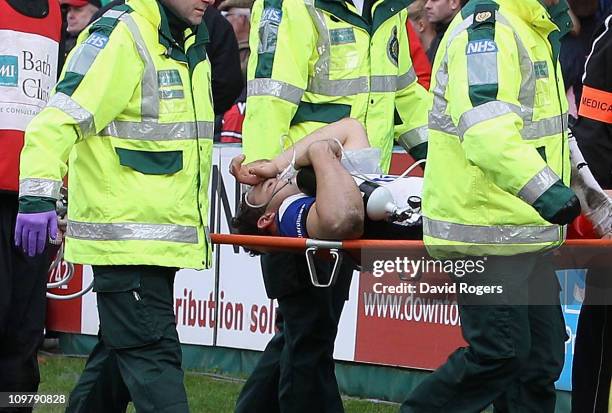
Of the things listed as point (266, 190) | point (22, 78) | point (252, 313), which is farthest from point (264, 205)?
point (252, 313)

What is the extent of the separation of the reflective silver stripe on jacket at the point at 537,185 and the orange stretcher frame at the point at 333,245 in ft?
1.74

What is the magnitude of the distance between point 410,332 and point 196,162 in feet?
8.04

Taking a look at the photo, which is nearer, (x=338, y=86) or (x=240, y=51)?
(x=338, y=86)

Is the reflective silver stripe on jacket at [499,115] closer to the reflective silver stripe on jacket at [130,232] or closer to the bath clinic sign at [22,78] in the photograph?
the reflective silver stripe on jacket at [130,232]

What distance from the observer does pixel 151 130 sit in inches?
219

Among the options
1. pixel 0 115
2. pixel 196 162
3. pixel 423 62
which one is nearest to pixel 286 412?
pixel 196 162

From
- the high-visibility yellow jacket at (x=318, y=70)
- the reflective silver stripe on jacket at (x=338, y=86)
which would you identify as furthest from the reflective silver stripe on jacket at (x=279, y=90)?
the reflective silver stripe on jacket at (x=338, y=86)

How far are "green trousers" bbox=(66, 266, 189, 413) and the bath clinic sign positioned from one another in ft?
3.72

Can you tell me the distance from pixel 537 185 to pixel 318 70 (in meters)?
1.58

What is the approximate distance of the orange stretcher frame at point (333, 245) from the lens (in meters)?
5.40

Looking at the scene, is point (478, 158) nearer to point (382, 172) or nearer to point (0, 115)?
point (382, 172)

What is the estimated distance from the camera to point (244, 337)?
28.3 feet

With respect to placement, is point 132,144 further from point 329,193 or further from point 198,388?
point 198,388

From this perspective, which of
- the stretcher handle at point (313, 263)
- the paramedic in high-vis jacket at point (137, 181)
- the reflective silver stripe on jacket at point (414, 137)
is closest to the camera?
the paramedic in high-vis jacket at point (137, 181)
